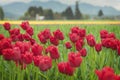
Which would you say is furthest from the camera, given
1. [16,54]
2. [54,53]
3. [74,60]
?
[54,53]

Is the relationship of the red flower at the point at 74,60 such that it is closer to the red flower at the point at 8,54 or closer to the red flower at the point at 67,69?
the red flower at the point at 67,69

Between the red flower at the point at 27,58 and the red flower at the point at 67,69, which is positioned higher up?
the red flower at the point at 27,58

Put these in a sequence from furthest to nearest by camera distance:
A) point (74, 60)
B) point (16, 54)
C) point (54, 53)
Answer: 1. point (54, 53)
2. point (16, 54)
3. point (74, 60)

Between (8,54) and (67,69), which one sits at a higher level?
(8,54)

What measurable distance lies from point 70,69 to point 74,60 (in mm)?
83

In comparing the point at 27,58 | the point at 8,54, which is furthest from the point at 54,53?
the point at 8,54

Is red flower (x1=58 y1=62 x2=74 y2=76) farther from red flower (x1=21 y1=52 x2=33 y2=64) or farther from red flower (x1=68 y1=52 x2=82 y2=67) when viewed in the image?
red flower (x1=21 y1=52 x2=33 y2=64)

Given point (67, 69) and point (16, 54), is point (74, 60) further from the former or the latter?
point (16, 54)

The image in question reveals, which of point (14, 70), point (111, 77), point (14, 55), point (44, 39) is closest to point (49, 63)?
point (14, 55)

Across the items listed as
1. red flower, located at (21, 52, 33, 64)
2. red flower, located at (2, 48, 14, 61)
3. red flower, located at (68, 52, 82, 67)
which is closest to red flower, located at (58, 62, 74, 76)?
red flower, located at (68, 52, 82, 67)

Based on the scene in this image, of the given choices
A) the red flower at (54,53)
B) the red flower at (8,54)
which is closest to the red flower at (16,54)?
the red flower at (8,54)

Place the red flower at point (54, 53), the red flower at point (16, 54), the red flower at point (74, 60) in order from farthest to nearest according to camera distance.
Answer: the red flower at point (54, 53) → the red flower at point (16, 54) → the red flower at point (74, 60)

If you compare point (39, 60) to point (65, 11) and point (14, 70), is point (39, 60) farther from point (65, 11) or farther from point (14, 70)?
point (65, 11)

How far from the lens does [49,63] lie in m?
2.61
